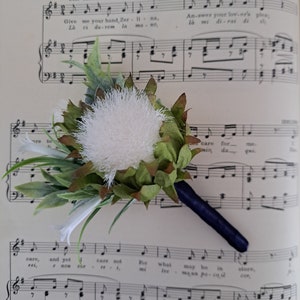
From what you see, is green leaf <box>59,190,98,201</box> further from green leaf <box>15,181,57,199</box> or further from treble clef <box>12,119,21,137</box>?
treble clef <box>12,119,21,137</box>

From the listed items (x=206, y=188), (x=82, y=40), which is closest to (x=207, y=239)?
(x=206, y=188)

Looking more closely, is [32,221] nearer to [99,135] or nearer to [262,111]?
[99,135]

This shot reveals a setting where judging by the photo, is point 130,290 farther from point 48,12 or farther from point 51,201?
point 48,12

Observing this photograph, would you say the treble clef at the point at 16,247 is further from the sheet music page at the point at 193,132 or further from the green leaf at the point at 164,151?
the green leaf at the point at 164,151

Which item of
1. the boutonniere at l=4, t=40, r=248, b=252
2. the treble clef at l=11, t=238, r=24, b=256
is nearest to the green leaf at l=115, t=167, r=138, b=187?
the boutonniere at l=4, t=40, r=248, b=252

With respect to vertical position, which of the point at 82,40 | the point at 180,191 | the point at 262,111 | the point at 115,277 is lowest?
the point at 115,277

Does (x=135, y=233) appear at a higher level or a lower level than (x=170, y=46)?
lower

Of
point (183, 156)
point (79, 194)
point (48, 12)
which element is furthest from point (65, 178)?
point (48, 12)

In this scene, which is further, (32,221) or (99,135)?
(32,221)
